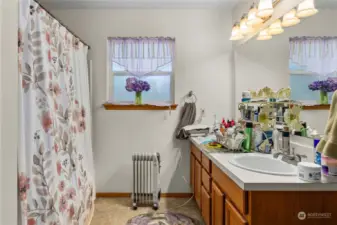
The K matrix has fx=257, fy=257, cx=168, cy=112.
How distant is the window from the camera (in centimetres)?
331

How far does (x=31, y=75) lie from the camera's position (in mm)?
1479

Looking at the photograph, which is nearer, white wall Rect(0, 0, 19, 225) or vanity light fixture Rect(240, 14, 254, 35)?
white wall Rect(0, 0, 19, 225)

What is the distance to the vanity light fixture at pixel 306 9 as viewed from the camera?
1811 millimetres

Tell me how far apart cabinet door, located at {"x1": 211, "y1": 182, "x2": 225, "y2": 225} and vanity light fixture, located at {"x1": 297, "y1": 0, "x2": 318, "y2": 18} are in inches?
56.1

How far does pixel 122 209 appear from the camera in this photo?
293 cm

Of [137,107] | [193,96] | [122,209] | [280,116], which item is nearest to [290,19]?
[280,116]

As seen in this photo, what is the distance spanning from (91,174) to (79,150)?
1.83 feet

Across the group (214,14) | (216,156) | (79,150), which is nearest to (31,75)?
(79,150)

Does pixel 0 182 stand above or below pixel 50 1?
below

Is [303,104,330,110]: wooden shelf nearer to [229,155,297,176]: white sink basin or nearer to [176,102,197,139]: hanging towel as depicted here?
[229,155,297,176]: white sink basin

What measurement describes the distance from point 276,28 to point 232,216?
168cm

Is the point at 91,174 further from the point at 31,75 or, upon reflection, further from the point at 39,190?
the point at 31,75

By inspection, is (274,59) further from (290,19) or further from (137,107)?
(137,107)

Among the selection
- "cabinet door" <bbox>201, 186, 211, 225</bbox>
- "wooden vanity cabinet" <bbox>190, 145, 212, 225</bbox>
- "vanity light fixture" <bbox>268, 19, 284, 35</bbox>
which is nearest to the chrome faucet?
"wooden vanity cabinet" <bbox>190, 145, 212, 225</bbox>
